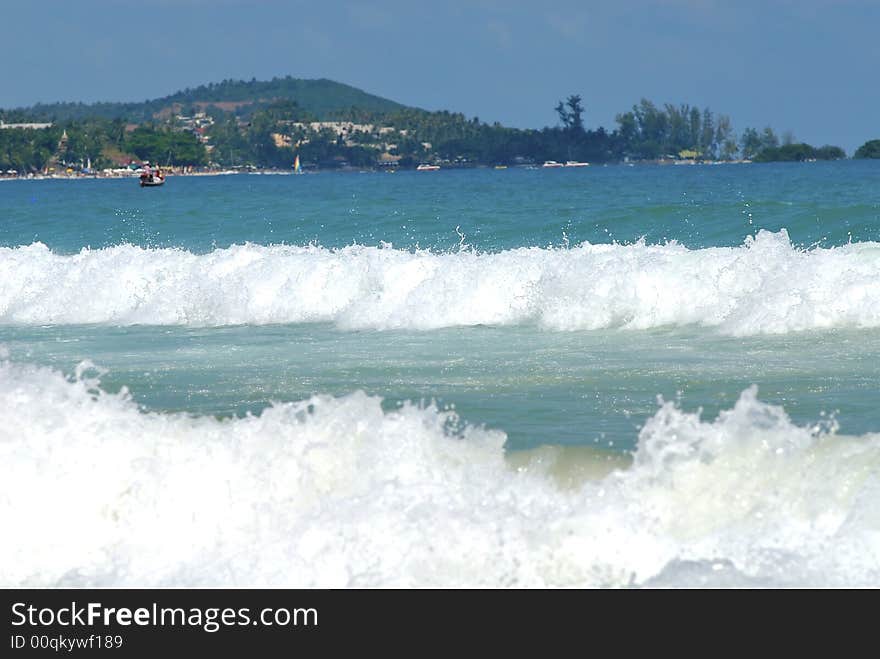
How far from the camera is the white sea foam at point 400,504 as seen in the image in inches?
304

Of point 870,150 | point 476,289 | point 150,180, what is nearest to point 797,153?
point 870,150

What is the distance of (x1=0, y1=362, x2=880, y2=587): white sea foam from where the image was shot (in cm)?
771

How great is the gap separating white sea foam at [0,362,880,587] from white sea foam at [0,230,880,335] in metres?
7.45

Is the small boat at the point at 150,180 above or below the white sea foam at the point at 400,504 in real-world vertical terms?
above

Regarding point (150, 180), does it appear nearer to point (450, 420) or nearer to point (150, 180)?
point (150, 180)

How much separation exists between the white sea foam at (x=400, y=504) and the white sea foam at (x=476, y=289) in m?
7.45

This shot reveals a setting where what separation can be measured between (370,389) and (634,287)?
6.58 metres

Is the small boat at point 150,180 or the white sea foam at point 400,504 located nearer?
the white sea foam at point 400,504

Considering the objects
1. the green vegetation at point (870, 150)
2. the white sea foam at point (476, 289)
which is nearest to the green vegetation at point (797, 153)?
the green vegetation at point (870, 150)

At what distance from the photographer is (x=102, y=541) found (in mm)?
8570

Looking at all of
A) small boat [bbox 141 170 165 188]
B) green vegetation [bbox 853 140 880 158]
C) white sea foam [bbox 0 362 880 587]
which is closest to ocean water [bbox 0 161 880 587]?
white sea foam [bbox 0 362 880 587]

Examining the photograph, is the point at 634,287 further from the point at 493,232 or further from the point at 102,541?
the point at 493,232

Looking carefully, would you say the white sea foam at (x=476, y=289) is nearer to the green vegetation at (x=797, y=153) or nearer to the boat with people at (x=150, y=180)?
the boat with people at (x=150, y=180)
